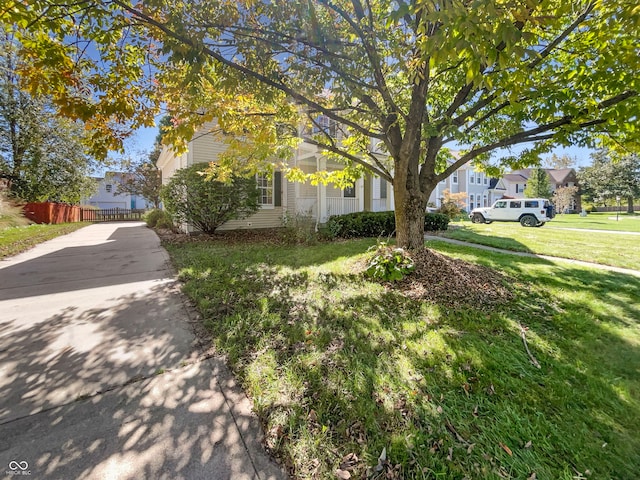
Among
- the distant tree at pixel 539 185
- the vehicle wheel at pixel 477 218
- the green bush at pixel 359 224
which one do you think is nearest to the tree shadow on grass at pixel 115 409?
the green bush at pixel 359 224

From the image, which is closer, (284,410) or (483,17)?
(284,410)

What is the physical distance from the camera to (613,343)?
9.62 feet

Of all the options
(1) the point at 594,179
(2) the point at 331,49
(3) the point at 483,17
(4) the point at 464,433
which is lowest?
(4) the point at 464,433

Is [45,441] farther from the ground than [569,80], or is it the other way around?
[569,80]

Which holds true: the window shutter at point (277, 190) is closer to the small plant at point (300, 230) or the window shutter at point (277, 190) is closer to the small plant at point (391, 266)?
the small plant at point (300, 230)

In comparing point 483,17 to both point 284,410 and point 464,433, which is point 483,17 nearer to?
point 464,433

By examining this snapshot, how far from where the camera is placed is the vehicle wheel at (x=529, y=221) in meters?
17.4

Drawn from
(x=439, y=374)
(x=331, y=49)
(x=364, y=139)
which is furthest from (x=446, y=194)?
(x=439, y=374)

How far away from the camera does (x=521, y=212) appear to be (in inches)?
717

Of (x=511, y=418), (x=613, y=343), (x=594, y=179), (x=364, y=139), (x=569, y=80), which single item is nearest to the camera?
(x=511, y=418)

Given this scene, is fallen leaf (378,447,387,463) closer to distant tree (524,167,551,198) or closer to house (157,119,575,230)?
house (157,119,575,230)

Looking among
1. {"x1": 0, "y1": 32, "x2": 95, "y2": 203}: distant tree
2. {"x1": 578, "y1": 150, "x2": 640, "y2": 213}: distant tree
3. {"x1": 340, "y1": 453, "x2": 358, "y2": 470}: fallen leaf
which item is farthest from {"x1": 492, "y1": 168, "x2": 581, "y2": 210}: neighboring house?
{"x1": 0, "y1": 32, "x2": 95, "y2": 203}: distant tree

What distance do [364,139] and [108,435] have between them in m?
6.71

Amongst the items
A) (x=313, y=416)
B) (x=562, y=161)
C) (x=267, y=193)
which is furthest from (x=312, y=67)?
(x=562, y=161)
